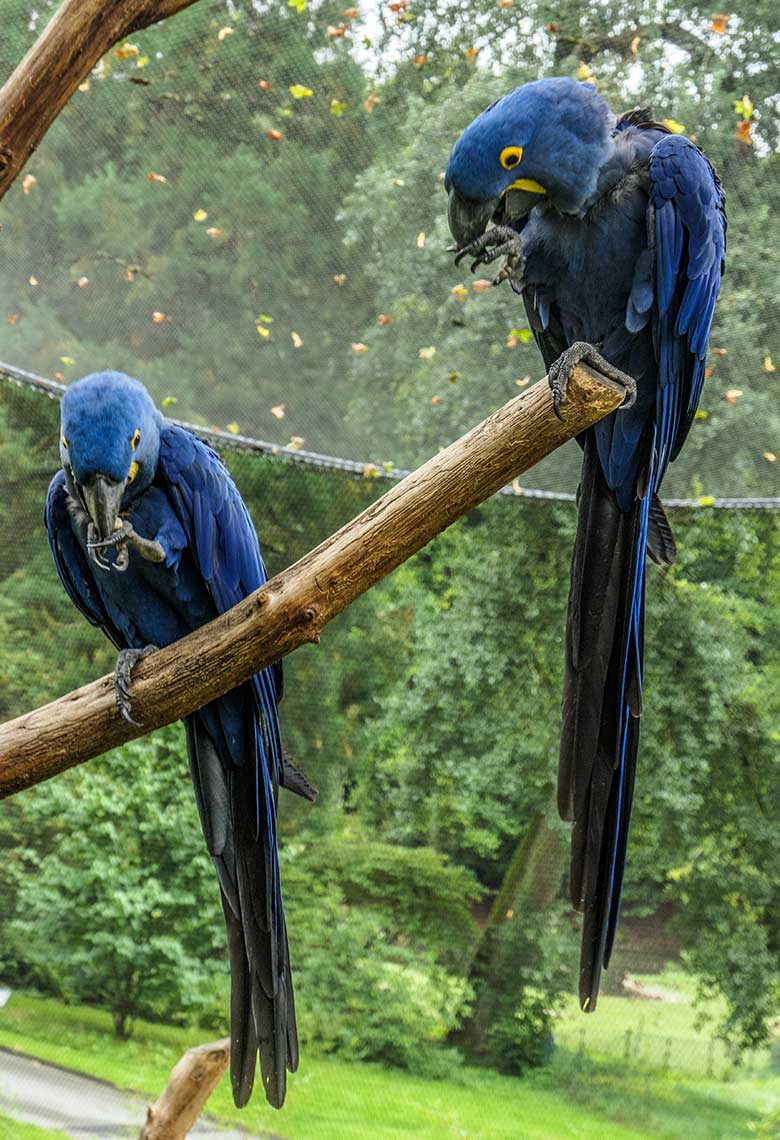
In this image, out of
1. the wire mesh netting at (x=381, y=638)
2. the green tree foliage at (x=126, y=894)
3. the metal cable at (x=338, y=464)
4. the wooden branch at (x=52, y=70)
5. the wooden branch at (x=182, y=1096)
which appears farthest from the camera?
the green tree foliage at (x=126, y=894)

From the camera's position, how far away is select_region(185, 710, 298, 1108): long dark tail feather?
64.6 inches

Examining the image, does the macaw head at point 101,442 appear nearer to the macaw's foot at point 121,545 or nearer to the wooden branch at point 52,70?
the macaw's foot at point 121,545

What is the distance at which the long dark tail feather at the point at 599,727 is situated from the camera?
154 centimetres

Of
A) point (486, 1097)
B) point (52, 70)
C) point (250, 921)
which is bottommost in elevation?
point (486, 1097)

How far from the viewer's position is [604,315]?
1652 millimetres

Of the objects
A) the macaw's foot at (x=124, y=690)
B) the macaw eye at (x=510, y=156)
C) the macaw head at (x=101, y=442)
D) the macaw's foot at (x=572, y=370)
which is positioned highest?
the macaw eye at (x=510, y=156)

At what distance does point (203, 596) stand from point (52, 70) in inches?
36.1

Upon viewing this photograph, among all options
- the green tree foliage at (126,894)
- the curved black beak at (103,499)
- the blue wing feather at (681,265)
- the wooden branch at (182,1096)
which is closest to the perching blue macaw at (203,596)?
the curved black beak at (103,499)

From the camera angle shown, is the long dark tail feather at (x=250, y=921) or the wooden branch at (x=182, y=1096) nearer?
the long dark tail feather at (x=250, y=921)

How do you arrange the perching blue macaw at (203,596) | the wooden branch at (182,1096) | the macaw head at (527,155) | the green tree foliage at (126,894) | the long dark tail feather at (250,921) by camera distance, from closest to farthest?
1. the macaw head at (527,155)
2. the perching blue macaw at (203,596)
3. the long dark tail feather at (250,921)
4. the wooden branch at (182,1096)
5. the green tree foliage at (126,894)

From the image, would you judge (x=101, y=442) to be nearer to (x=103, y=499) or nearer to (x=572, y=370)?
(x=103, y=499)

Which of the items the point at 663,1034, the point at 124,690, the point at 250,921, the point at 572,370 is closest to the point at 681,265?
the point at 572,370

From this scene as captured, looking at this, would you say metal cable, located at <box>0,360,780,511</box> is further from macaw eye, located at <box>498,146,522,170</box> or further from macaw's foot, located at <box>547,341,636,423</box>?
macaw eye, located at <box>498,146,522,170</box>

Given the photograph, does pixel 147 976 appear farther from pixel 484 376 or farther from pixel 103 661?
pixel 484 376
